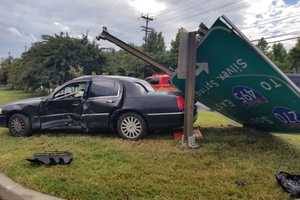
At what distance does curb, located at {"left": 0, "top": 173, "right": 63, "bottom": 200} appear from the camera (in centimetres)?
416

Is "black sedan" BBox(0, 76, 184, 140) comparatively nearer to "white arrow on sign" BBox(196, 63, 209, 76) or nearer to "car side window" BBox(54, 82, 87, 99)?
"car side window" BBox(54, 82, 87, 99)

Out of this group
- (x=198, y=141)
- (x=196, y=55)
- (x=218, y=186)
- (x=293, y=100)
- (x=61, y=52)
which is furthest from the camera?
(x=61, y=52)

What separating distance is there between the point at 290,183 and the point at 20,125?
6096 mm

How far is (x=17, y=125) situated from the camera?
25.9 ft

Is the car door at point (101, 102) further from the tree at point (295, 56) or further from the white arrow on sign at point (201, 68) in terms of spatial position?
the tree at point (295, 56)

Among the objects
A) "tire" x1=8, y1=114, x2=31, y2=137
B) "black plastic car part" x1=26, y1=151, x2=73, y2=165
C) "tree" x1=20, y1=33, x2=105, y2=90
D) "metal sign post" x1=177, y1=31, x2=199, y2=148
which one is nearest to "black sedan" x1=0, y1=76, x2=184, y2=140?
"tire" x1=8, y1=114, x2=31, y2=137

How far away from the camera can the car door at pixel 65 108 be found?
7668 mm

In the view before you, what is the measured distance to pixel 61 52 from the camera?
104 feet

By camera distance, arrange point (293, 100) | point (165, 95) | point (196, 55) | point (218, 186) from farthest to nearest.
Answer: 1. point (165, 95)
2. point (196, 55)
3. point (293, 100)
4. point (218, 186)

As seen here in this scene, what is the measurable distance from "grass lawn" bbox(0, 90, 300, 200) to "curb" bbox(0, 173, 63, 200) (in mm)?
112

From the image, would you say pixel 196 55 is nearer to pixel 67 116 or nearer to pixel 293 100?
pixel 293 100

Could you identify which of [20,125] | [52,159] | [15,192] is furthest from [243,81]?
[20,125]

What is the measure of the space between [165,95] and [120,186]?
10.6 feet

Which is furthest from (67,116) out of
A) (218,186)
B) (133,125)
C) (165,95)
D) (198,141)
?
(218,186)
